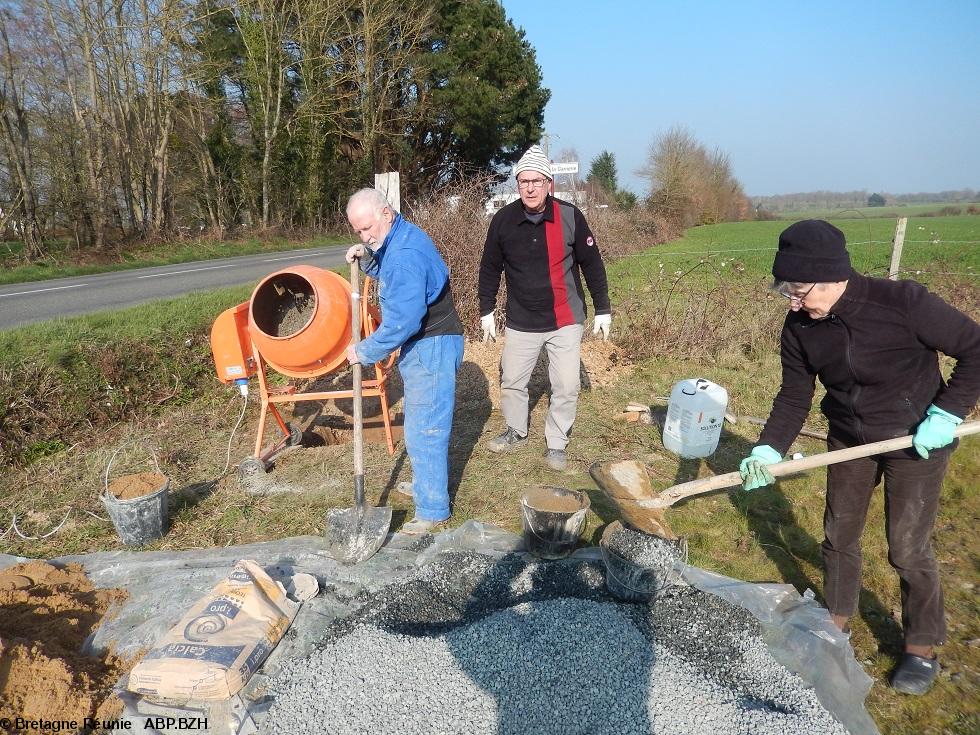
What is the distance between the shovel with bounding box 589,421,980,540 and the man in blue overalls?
0.92 m

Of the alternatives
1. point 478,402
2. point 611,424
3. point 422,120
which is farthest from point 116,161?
point 611,424

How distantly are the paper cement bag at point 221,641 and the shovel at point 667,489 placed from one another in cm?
160

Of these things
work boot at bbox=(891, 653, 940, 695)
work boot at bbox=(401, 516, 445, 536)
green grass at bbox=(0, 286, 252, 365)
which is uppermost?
green grass at bbox=(0, 286, 252, 365)

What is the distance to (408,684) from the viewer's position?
2.04 meters

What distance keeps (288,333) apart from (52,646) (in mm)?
2146

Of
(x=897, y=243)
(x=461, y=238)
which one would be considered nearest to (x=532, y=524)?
(x=461, y=238)

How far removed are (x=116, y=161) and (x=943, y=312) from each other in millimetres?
17236

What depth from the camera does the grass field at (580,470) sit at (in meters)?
2.76

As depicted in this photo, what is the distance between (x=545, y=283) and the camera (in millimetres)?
3664

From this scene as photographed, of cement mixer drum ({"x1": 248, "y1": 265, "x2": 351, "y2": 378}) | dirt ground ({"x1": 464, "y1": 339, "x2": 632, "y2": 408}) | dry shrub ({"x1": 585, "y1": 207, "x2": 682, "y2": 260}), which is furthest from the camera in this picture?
dry shrub ({"x1": 585, "y1": 207, "x2": 682, "y2": 260})

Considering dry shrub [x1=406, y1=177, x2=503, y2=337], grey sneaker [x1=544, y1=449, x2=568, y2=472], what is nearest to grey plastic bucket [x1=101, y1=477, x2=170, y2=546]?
grey sneaker [x1=544, y1=449, x2=568, y2=472]

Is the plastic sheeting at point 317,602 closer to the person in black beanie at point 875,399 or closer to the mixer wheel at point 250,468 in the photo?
the person in black beanie at point 875,399

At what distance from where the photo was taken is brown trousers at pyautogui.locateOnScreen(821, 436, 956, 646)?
6.75ft

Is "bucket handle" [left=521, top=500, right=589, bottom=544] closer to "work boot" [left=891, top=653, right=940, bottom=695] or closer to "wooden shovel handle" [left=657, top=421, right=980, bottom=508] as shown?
"wooden shovel handle" [left=657, top=421, right=980, bottom=508]
